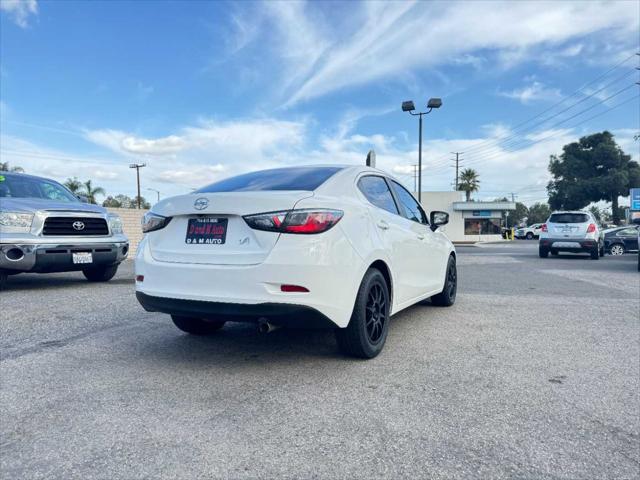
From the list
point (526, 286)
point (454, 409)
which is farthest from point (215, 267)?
point (526, 286)

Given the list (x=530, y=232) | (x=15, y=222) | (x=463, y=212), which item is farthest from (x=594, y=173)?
(x=15, y=222)

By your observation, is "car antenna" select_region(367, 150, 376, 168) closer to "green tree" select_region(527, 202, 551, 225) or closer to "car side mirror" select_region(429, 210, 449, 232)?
"car side mirror" select_region(429, 210, 449, 232)

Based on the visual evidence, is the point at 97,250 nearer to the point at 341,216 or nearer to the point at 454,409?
the point at 341,216

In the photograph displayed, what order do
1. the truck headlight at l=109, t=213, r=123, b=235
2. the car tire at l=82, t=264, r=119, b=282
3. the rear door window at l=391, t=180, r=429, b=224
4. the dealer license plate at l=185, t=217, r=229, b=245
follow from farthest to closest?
1. the car tire at l=82, t=264, r=119, b=282
2. the truck headlight at l=109, t=213, r=123, b=235
3. the rear door window at l=391, t=180, r=429, b=224
4. the dealer license plate at l=185, t=217, r=229, b=245

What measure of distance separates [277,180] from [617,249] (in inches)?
810

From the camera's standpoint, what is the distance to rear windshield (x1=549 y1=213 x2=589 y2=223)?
599 inches

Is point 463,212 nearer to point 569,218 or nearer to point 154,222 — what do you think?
point 569,218

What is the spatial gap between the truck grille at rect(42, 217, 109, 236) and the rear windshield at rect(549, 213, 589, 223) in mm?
14177

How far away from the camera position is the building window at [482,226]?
148 ft

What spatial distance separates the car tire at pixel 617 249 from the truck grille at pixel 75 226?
20.1 metres

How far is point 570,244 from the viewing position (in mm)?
15281

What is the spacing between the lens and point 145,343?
13.0ft

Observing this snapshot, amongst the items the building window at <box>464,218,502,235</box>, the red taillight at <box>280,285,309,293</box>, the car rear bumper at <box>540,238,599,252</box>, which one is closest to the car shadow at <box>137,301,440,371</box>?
the red taillight at <box>280,285,309,293</box>

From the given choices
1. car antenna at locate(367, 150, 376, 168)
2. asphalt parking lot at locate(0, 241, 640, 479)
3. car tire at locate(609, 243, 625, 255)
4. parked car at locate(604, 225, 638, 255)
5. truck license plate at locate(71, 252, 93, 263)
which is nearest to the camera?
asphalt parking lot at locate(0, 241, 640, 479)
